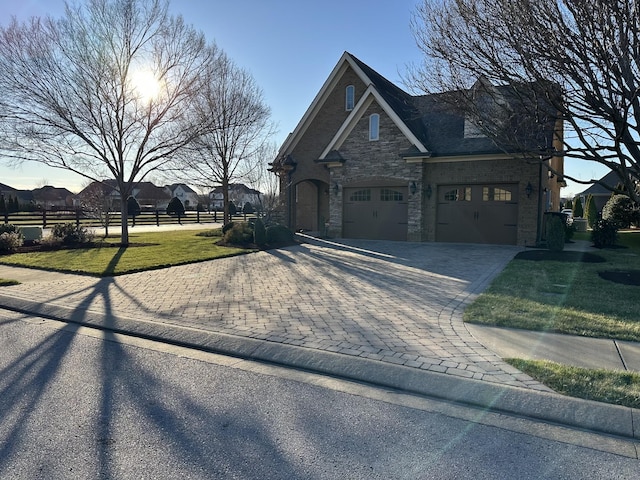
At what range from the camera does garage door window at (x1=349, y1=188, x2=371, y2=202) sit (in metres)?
19.3

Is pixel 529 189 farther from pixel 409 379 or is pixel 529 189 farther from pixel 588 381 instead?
pixel 409 379

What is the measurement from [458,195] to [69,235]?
16.3 meters

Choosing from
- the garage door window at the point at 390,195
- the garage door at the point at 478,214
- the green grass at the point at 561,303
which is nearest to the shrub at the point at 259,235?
the garage door window at the point at 390,195

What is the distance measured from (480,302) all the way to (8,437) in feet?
22.2

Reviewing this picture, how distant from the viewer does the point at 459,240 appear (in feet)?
57.7

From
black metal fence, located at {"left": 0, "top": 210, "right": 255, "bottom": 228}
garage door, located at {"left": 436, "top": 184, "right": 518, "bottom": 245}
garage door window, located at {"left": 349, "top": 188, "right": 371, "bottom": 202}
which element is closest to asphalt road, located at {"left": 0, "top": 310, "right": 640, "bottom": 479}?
garage door, located at {"left": 436, "top": 184, "right": 518, "bottom": 245}

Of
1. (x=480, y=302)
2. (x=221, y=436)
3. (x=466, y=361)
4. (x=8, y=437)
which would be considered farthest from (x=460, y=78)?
(x=8, y=437)

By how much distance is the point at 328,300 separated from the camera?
7.72 meters

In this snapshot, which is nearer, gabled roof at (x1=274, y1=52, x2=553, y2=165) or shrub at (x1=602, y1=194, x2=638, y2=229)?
gabled roof at (x1=274, y1=52, x2=553, y2=165)

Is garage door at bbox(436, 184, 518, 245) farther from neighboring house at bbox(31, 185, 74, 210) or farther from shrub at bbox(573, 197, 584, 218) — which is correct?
neighboring house at bbox(31, 185, 74, 210)

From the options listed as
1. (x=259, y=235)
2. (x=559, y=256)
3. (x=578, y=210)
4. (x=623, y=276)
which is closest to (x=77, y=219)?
(x=259, y=235)

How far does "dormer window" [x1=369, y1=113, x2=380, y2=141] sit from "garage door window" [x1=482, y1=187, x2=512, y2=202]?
521 cm

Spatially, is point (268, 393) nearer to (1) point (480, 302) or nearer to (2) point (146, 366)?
(2) point (146, 366)

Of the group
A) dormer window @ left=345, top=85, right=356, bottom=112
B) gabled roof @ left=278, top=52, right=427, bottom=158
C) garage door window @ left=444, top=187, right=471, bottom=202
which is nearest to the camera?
garage door window @ left=444, top=187, right=471, bottom=202
